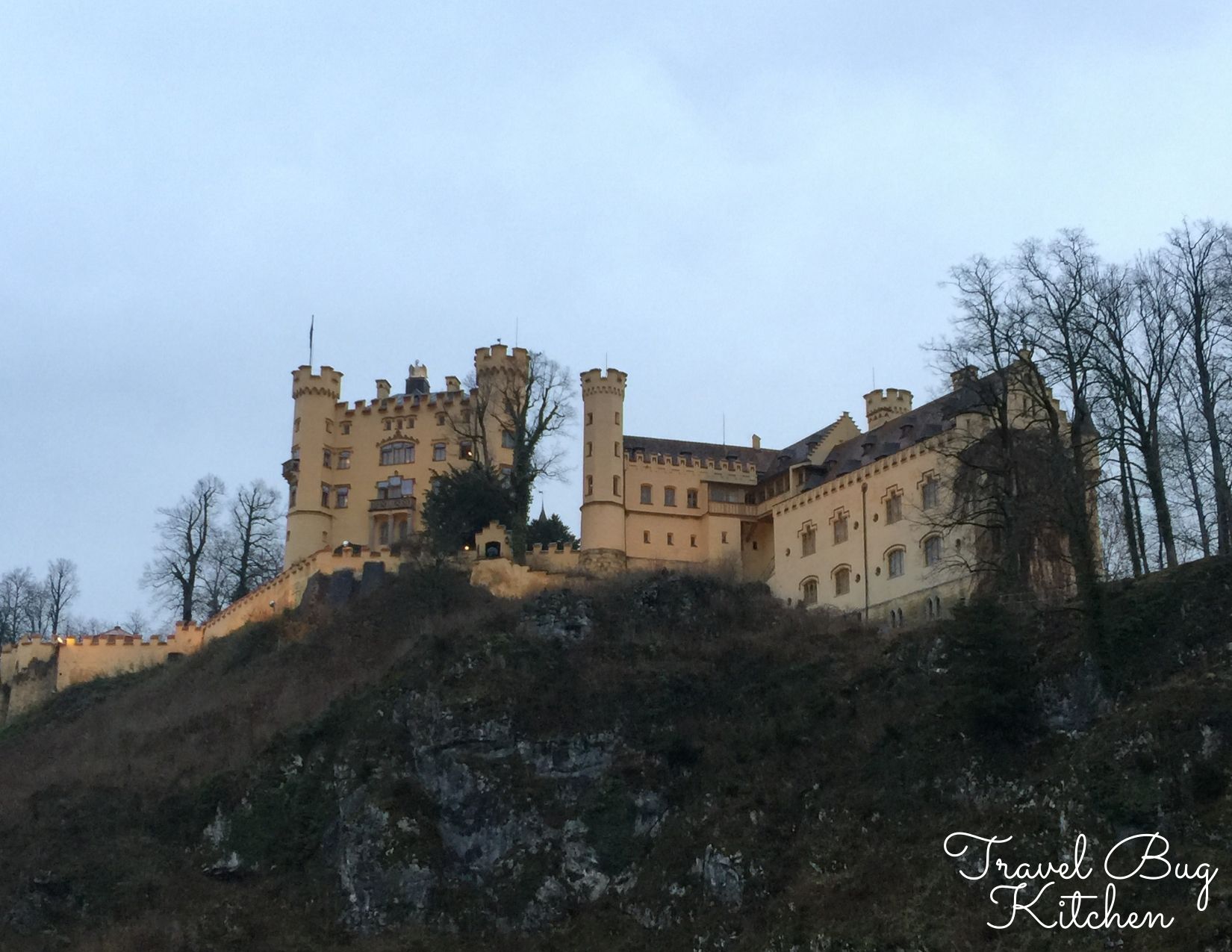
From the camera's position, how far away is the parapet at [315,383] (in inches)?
3017

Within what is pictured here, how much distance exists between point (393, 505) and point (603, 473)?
1040cm

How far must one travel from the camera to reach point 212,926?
45438 mm

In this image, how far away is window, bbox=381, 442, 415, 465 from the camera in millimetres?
75375

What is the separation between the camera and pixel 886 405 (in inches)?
2945

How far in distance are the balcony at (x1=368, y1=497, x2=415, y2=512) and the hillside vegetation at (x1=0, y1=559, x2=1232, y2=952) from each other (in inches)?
522

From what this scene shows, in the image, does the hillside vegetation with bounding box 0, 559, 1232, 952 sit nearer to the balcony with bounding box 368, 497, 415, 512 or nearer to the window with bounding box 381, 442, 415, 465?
the balcony with bounding box 368, 497, 415, 512

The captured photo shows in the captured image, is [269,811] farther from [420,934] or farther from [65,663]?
[65,663]

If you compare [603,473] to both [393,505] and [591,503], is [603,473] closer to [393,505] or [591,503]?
[591,503]

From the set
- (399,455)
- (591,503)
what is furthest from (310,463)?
(591,503)

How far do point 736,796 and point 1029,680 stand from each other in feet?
30.5

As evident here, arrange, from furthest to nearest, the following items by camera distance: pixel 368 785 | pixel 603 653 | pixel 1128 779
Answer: pixel 603 653
pixel 368 785
pixel 1128 779

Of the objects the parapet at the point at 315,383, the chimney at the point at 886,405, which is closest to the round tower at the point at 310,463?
the parapet at the point at 315,383

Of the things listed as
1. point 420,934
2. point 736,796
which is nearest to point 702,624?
point 736,796

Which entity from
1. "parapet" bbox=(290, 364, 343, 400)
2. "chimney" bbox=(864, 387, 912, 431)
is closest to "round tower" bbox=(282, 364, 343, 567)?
"parapet" bbox=(290, 364, 343, 400)
